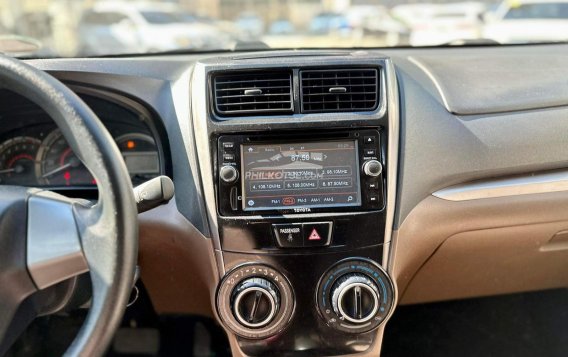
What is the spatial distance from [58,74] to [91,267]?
0.86 metres

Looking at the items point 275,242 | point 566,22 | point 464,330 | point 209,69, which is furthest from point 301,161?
point 566,22

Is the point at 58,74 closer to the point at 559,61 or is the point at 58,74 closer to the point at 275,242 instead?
the point at 275,242

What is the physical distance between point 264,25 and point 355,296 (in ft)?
20.8

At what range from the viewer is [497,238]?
1.96 meters

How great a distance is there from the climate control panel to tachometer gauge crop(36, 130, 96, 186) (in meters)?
0.91

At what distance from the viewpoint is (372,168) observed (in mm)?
1731

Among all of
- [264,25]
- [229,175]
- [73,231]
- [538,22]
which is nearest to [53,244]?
[73,231]

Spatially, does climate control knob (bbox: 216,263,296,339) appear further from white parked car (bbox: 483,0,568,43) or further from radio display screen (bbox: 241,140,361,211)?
white parked car (bbox: 483,0,568,43)

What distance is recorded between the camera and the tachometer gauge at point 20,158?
6.97ft

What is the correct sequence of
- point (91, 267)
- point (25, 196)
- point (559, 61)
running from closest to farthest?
point (91, 267) → point (25, 196) → point (559, 61)

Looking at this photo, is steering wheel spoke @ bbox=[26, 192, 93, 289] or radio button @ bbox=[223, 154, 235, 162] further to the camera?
radio button @ bbox=[223, 154, 235, 162]

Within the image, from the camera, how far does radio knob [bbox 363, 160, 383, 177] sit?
1.73 metres

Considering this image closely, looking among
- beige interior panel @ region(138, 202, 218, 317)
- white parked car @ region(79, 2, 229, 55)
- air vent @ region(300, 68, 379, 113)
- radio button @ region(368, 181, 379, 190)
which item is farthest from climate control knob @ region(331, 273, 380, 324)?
white parked car @ region(79, 2, 229, 55)

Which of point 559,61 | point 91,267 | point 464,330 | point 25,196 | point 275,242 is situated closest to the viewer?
point 91,267
